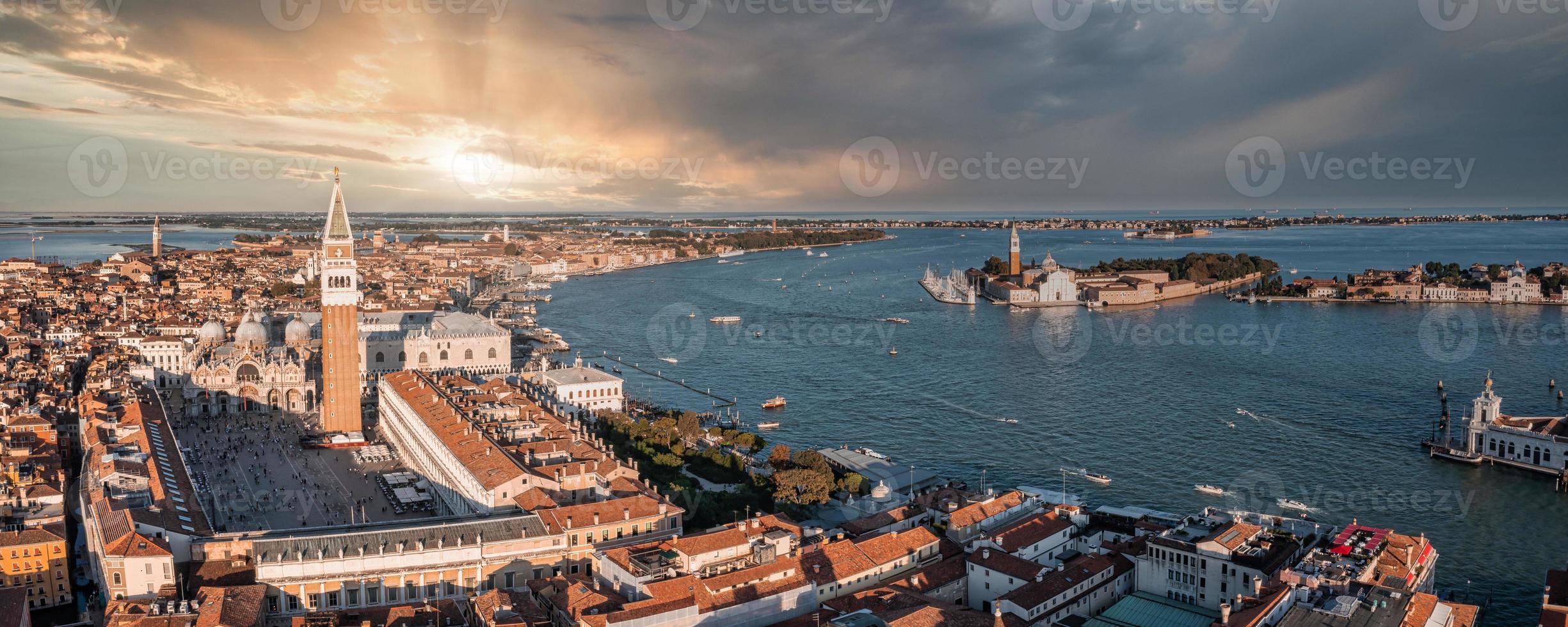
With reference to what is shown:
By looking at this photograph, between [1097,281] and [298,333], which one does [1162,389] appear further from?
[1097,281]

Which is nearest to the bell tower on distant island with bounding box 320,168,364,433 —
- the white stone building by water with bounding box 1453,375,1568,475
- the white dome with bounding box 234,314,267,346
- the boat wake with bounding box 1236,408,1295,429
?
the white dome with bounding box 234,314,267,346

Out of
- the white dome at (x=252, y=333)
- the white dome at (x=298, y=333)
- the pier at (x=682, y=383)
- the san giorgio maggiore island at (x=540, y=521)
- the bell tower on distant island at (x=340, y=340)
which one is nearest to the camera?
the san giorgio maggiore island at (x=540, y=521)

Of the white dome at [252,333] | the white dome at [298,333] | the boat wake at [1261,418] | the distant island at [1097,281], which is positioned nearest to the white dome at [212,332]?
the white dome at [252,333]

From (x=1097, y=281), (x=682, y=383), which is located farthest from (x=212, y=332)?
(x=1097, y=281)

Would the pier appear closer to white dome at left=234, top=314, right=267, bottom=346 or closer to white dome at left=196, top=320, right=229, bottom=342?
white dome at left=234, top=314, right=267, bottom=346

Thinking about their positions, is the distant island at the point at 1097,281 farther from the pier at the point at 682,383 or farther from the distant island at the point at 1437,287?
the pier at the point at 682,383

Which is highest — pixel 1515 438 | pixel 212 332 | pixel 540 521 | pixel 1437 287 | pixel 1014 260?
pixel 1014 260

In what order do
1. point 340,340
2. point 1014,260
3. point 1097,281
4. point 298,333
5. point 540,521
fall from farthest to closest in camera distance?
point 1014,260, point 1097,281, point 298,333, point 340,340, point 540,521
